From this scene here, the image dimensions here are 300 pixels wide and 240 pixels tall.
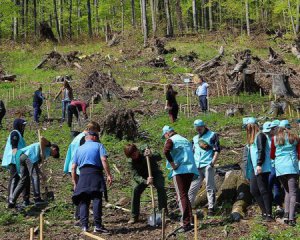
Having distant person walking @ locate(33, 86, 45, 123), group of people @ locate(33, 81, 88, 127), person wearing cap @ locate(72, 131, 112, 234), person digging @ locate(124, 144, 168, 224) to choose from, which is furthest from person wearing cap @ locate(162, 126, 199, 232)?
distant person walking @ locate(33, 86, 45, 123)

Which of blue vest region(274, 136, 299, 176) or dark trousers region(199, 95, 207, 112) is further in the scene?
dark trousers region(199, 95, 207, 112)

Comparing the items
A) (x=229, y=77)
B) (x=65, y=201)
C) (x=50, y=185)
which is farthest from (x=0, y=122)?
(x=229, y=77)

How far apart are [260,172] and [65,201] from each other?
3835 mm

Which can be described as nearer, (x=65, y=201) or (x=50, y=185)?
(x=65, y=201)

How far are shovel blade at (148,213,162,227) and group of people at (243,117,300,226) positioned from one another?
1.49m

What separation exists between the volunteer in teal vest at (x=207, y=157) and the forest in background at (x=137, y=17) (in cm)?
3002

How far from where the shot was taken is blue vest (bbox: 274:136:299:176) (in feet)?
26.6

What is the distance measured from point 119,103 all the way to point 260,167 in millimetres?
14513

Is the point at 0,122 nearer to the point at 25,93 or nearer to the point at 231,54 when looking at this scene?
the point at 25,93

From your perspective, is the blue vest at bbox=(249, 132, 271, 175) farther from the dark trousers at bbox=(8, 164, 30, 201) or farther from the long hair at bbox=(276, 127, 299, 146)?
the dark trousers at bbox=(8, 164, 30, 201)

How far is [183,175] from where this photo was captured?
8.21 metres

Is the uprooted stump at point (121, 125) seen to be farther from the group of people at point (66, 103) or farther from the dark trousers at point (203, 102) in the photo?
the dark trousers at point (203, 102)

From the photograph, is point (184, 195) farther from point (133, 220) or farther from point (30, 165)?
point (30, 165)

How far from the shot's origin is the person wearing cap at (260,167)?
8.15 m
